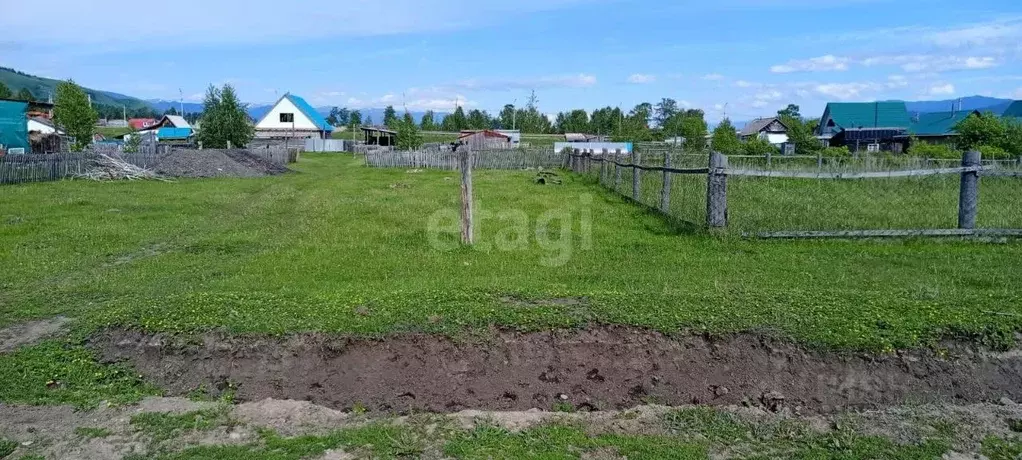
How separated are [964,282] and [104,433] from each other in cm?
836

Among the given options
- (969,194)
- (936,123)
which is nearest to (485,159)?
(969,194)

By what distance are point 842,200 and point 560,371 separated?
9898 mm

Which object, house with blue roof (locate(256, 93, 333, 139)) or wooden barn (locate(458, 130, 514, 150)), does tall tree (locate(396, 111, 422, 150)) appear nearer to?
wooden barn (locate(458, 130, 514, 150))

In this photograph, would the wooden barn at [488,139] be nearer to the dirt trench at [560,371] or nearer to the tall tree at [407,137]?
the tall tree at [407,137]

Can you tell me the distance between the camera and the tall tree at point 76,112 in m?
44.7

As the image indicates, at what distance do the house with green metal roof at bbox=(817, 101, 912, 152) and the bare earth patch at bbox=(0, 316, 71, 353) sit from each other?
193 ft

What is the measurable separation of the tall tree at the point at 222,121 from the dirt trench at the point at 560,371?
46626 millimetres

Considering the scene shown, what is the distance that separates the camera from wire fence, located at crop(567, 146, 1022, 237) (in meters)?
10.9

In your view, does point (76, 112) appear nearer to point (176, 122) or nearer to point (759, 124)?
point (176, 122)

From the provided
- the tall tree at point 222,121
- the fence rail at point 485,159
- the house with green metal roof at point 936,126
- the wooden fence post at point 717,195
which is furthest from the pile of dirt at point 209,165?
the house with green metal roof at point 936,126

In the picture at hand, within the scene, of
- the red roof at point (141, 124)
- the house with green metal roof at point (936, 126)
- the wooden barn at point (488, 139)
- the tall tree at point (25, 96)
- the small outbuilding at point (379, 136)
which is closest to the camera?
the house with green metal roof at point (936, 126)

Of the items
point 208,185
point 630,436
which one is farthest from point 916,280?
point 208,185

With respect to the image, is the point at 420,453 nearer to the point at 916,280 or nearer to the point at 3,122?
the point at 916,280

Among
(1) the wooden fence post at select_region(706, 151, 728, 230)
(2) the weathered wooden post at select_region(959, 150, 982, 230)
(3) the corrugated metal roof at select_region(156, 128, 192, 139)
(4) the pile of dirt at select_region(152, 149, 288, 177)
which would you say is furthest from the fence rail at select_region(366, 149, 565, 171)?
(3) the corrugated metal roof at select_region(156, 128, 192, 139)
